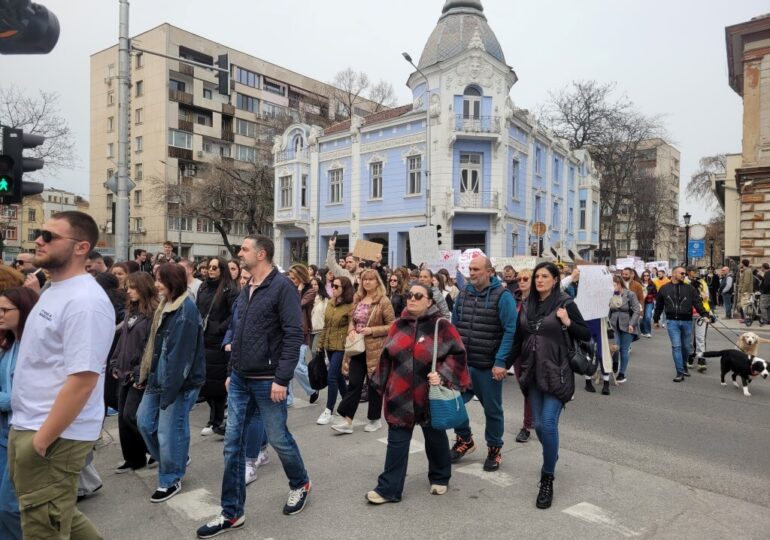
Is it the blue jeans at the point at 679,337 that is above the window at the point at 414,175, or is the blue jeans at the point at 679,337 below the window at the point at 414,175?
below

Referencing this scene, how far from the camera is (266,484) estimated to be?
484 cm

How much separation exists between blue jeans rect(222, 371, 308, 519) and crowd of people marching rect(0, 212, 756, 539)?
0.01 meters

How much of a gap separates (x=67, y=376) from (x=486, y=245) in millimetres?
27734

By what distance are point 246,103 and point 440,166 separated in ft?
120

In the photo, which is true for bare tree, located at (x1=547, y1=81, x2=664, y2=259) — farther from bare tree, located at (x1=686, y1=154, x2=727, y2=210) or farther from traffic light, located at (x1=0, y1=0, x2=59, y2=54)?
traffic light, located at (x1=0, y1=0, x2=59, y2=54)

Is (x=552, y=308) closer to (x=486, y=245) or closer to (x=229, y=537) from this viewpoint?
(x=229, y=537)

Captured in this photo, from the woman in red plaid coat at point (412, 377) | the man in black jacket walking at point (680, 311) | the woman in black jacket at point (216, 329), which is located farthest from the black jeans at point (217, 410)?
the man in black jacket walking at point (680, 311)

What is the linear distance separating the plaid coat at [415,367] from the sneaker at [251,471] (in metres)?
1.41

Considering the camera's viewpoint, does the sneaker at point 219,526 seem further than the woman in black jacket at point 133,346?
No

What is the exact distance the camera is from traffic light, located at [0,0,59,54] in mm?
5082

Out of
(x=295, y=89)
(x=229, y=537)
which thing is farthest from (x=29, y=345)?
(x=295, y=89)

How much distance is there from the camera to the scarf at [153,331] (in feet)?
14.9

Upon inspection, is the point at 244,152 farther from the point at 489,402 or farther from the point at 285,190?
the point at 489,402

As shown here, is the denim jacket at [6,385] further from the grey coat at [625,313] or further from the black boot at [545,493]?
the grey coat at [625,313]
